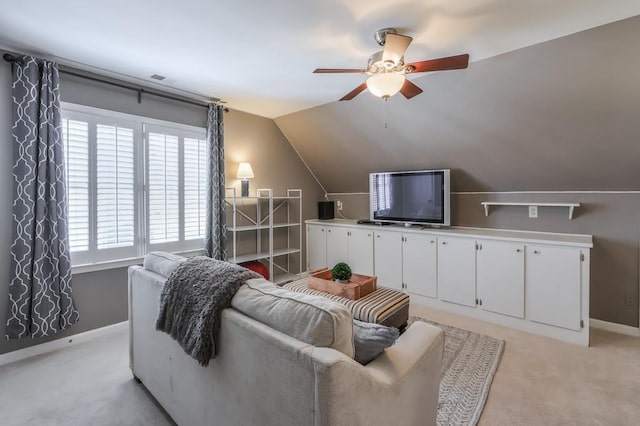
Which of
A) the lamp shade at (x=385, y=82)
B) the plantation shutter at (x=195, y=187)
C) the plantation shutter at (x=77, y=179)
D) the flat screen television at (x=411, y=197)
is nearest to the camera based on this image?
the lamp shade at (x=385, y=82)

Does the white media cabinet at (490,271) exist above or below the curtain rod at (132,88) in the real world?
below

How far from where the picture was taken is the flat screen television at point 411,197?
3764mm

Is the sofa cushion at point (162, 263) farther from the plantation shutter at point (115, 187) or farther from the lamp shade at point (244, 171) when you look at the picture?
the lamp shade at point (244, 171)

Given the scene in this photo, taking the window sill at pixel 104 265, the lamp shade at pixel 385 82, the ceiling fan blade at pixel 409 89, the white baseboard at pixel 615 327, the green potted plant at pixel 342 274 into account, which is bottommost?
the white baseboard at pixel 615 327

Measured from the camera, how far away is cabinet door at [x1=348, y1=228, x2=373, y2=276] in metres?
4.28

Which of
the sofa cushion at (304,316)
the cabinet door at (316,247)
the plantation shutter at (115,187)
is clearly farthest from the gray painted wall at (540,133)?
the sofa cushion at (304,316)

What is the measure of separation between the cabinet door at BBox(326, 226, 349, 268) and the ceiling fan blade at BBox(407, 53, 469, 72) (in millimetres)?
2786

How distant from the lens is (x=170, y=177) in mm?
3445

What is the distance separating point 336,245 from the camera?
15.4 ft

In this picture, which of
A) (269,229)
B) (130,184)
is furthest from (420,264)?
(130,184)

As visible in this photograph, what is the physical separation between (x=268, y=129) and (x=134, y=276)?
9.80ft

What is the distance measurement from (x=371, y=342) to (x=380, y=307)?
3.68 feet

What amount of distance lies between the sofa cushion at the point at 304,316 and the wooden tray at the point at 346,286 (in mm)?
1275

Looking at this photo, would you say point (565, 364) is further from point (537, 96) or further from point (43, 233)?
point (43, 233)
